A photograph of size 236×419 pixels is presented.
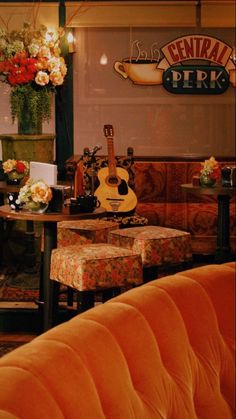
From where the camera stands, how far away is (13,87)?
17.4ft

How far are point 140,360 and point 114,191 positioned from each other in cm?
444

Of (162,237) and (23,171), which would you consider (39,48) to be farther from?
(162,237)

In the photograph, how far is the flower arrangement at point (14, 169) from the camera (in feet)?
17.4

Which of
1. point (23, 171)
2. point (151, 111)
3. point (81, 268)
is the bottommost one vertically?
point (81, 268)

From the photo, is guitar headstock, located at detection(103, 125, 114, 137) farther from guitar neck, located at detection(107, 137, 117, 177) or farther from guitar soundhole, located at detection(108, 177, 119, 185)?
guitar soundhole, located at detection(108, 177, 119, 185)

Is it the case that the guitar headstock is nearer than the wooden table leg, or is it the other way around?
the guitar headstock

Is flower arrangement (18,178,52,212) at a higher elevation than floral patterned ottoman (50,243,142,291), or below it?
higher

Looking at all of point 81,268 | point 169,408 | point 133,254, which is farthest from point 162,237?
point 169,408

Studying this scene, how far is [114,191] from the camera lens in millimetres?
6398

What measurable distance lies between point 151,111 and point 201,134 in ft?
1.36

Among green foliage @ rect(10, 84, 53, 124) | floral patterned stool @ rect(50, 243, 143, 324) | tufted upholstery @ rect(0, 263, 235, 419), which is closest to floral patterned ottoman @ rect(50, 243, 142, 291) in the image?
floral patterned stool @ rect(50, 243, 143, 324)

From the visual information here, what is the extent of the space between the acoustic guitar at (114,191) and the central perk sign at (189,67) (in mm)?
688

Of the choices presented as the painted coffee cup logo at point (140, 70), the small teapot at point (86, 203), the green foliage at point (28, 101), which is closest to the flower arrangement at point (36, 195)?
the small teapot at point (86, 203)

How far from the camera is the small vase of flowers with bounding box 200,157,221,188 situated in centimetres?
602
